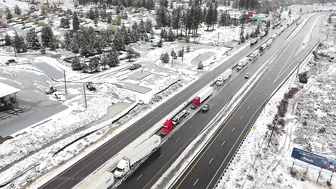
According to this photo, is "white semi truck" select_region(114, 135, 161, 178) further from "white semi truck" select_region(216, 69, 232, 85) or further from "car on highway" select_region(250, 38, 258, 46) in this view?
"car on highway" select_region(250, 38, 258, 46)

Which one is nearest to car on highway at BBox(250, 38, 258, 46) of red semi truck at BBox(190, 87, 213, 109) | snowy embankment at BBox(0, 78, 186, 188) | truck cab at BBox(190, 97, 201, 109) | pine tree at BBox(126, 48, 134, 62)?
pine tree at BBox(126, 48, 134, 62)

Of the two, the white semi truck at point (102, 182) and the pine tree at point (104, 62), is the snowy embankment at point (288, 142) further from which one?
the pine tree at point (104, 62)

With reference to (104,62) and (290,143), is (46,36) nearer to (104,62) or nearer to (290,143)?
(104,62)

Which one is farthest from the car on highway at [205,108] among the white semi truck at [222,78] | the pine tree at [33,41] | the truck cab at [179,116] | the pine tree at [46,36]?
the pine tree at [33,41]

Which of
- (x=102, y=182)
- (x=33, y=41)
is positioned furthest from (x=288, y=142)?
(x=33, y=41)

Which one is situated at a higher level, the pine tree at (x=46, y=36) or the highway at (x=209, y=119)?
the pine tree at (x=46, y=36)

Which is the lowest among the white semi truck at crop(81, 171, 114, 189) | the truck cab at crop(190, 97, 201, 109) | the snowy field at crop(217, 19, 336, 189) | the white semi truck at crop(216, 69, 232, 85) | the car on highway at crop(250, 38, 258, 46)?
the snowy field at crop(217, 19, 336, 189)

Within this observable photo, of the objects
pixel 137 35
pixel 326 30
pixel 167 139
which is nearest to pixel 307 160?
pixel 167 139
